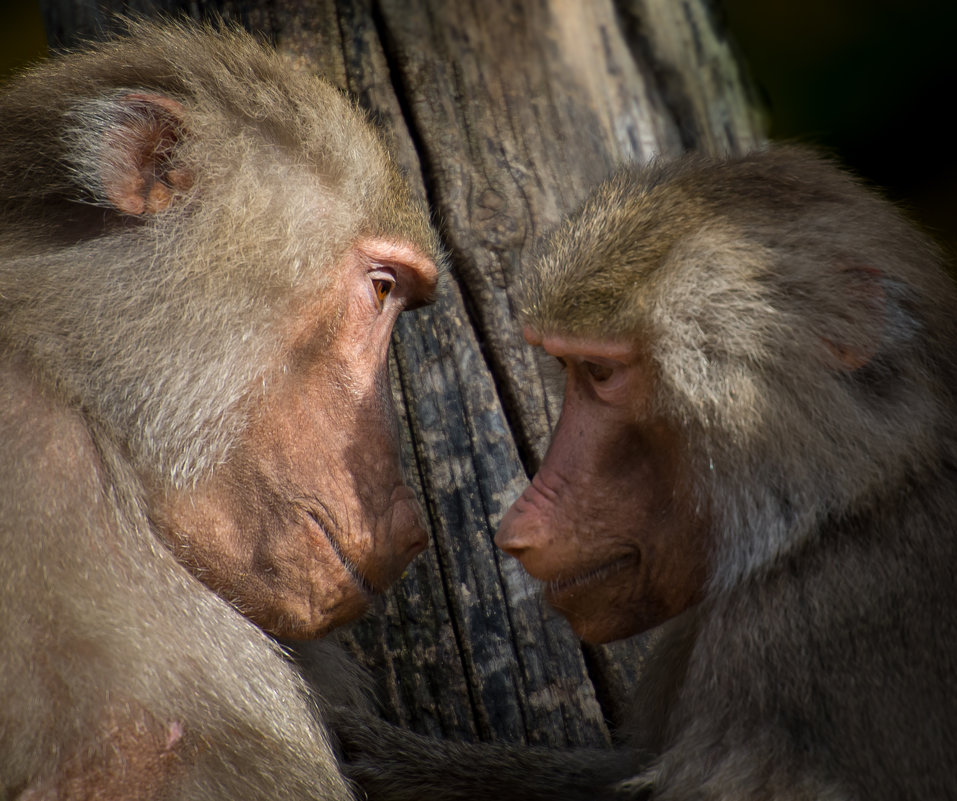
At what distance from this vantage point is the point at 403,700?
3453 mm

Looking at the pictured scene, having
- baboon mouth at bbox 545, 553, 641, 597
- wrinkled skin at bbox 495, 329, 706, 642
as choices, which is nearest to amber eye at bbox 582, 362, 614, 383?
wrinkled skin at bbox 495, 329, 706, 642

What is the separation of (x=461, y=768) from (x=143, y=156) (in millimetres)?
1753

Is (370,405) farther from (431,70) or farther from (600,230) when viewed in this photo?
(431,70)

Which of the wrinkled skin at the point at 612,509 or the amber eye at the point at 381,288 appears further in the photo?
the amber eye at the point at 381,288

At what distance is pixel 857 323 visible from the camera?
263 cm

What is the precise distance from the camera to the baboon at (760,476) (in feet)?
8.16

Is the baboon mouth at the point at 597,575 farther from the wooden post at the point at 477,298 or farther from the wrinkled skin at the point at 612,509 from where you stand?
the wooden post at the point at 477,298

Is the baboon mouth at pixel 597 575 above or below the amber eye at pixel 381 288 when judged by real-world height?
below

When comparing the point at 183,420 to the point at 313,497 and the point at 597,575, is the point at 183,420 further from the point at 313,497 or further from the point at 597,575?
the point at 597,575

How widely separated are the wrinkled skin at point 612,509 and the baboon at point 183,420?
38 centimetres

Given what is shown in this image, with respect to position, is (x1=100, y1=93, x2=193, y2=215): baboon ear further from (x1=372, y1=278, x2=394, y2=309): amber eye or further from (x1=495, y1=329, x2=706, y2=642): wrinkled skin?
(x1=495, y1=329, x2=706, y2=642): wrinkled skin

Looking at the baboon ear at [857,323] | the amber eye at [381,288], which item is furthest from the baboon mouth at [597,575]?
the amber eye at [381,288]

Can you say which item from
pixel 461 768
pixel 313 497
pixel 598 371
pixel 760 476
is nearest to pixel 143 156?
pixel 313 497

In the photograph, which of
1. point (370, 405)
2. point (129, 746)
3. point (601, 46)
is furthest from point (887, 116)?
point (129, 746)
